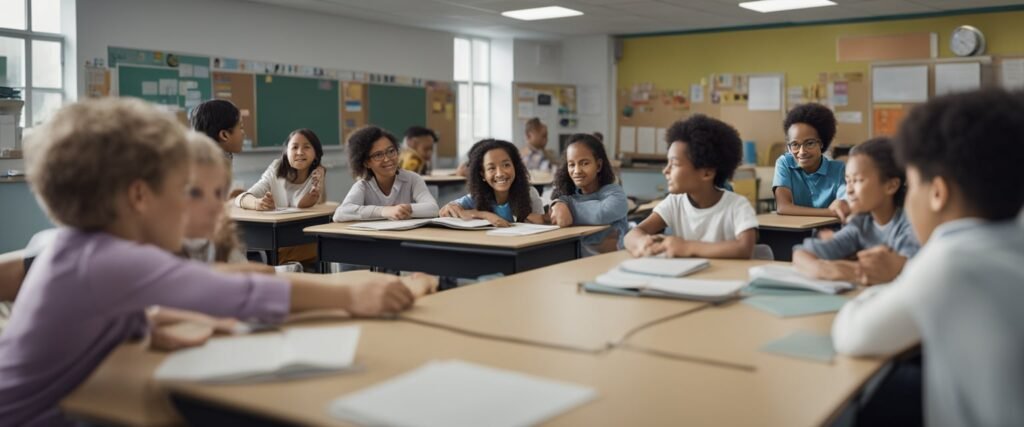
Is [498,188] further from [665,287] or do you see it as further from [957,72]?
[957,72]

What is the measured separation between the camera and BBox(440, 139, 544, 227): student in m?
3.90

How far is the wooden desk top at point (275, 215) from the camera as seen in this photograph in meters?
4.15

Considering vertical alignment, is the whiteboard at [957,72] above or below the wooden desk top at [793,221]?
above

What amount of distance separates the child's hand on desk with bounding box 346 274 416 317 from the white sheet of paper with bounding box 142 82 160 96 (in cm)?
603

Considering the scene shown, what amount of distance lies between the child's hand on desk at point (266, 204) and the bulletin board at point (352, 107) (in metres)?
4.41

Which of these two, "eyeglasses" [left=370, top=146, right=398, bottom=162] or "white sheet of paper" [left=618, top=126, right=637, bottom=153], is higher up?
"white sheet of paper" [left=618, top=126, right=637, bottom=153]

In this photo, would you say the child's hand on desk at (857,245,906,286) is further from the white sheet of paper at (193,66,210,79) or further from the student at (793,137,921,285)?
the white sheet of paper at (193,66,210,79)

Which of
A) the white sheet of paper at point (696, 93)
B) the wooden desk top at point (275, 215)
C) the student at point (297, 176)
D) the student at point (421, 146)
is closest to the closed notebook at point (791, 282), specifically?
the wooden desk top at point (275, 215)

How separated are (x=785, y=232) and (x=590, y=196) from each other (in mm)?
854

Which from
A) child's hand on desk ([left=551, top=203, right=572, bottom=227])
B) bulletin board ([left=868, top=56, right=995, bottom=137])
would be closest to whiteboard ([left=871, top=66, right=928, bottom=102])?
bulletin board ([left=868, top=56, right=995, bottom=137])

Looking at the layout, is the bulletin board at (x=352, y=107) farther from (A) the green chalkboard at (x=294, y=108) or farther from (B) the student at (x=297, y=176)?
(B) the student at (x=297, y=176)

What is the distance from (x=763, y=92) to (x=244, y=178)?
5.70 metres

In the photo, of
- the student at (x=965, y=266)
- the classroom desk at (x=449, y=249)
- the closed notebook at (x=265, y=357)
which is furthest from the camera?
the classroom desk at (x=449, y=249)

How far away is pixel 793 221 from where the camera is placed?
387 cm
